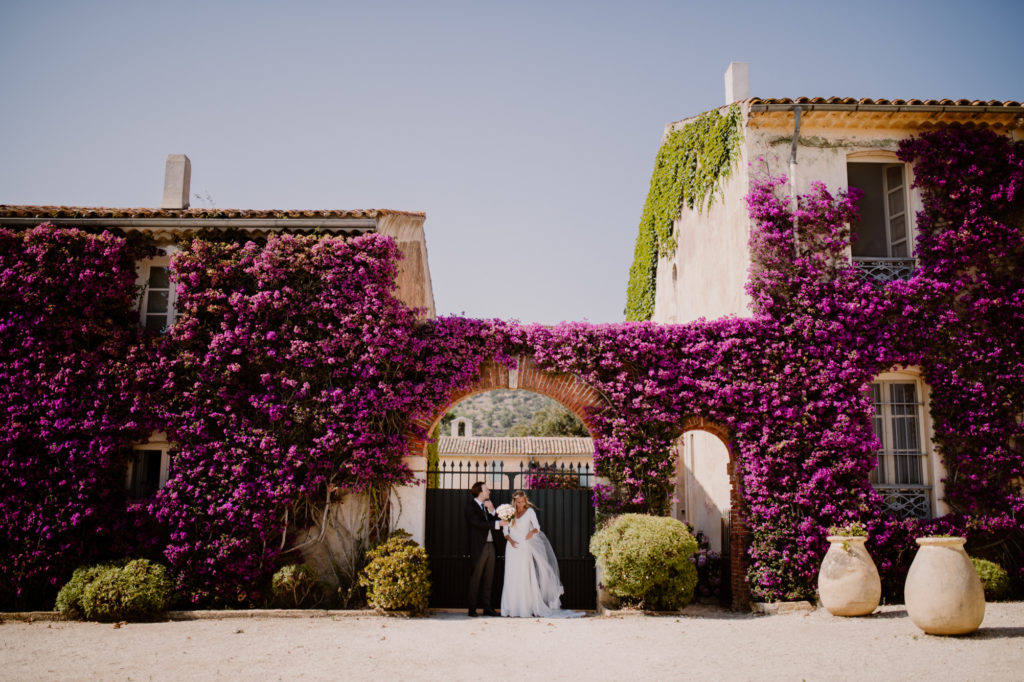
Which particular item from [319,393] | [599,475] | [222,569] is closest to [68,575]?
[222,569]

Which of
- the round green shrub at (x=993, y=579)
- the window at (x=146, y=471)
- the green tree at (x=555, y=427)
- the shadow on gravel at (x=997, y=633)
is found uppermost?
the green tree at (x=555, y=427)

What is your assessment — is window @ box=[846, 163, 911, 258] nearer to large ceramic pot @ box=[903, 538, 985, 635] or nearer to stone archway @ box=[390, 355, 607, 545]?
stone archway @ box=[390, 355, 607, 545]

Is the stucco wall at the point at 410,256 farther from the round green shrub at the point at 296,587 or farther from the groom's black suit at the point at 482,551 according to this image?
the round green shrub at the point at 296,587

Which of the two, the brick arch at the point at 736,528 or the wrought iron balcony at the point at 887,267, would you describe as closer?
the brick arch at the point at 736,528

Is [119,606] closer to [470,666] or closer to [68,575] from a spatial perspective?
[68,575]

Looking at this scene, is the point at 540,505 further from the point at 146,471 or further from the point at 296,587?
the point at 146,471

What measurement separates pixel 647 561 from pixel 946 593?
3651 millimetres

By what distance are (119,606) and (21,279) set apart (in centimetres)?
540

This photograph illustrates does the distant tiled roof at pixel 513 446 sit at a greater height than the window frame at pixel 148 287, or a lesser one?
lesser

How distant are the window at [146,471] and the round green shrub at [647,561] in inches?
272

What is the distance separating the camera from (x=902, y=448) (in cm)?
1233

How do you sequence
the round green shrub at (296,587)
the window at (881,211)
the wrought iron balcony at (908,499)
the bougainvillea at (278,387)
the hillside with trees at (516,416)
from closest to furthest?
the round green shrub at (296,587) < the bougainvillea at (278,387) < the wrought iron balcony at (908,499) < the window at (881,211) < the hillside with trees at (516,416)

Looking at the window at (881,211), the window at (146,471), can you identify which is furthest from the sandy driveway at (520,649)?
the window at (881,211)

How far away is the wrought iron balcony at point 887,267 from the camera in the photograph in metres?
12.6
